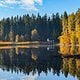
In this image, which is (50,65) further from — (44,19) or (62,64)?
(44,19)

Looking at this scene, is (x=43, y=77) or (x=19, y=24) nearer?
(x=43, y=77)

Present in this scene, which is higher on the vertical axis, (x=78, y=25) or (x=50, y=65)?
(x=78, y=25)

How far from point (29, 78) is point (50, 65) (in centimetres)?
1333

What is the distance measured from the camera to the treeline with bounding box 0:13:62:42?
17850cm

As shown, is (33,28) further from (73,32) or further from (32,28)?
(73,32)

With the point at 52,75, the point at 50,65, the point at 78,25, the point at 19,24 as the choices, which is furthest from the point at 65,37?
the point at 19,24

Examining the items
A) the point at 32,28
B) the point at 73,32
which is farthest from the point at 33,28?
the point at 73,32

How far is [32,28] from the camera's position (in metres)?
A: 190

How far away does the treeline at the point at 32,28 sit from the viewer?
586ft

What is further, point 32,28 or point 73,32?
point 32,28

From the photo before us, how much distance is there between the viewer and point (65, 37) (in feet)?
366

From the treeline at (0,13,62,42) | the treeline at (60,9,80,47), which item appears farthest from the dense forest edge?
the treeline at (60,9,80,47)

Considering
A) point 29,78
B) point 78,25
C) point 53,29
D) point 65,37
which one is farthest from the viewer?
point 53,29

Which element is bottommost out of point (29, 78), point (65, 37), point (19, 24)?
point (29, 78)
